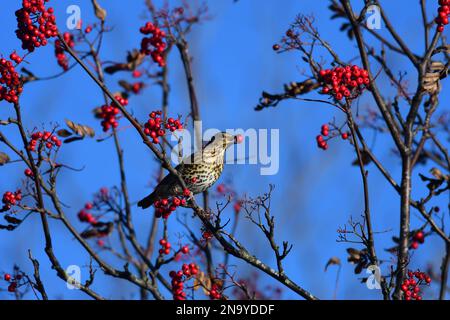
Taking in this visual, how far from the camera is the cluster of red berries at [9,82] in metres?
3.94

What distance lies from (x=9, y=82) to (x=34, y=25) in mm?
329

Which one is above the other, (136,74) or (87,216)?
(136,74)

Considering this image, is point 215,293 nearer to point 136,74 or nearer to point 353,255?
point 353,255

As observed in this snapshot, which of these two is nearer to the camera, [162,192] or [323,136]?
[323,136]

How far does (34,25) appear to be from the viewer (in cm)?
388

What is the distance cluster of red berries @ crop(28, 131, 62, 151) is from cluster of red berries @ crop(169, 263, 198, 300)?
1.01 meters

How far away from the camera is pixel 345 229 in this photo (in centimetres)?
411

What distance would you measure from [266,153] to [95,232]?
141cm

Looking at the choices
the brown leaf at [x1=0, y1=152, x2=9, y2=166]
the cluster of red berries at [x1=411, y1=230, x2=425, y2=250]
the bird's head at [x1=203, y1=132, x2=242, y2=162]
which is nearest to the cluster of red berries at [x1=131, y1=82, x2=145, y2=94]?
the bird's head at [x1=203, y1=132, x2=242, y2=162]

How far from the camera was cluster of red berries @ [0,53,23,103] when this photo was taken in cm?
394

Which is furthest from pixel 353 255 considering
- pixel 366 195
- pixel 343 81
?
pixel 343 81

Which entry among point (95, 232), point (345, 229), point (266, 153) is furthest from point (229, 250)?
point (95, 232)
